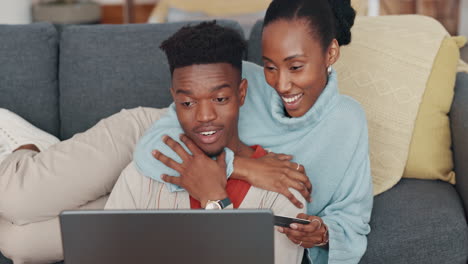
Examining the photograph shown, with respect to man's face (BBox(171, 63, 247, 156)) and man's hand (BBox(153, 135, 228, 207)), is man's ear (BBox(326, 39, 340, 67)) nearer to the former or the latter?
man's face (BBox(171, 63, 247, 156))

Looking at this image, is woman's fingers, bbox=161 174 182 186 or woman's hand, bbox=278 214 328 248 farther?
woman's fingers, bbox=161 174 182 186

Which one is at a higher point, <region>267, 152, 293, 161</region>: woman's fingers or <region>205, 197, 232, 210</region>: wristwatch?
<region>267, 152, 293, 161</region>: woman's fingers

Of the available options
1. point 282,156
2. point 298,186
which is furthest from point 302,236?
point 282,156

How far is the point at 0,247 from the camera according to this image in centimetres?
142

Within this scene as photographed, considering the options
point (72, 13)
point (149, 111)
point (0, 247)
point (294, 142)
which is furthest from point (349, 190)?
point (72, 13)

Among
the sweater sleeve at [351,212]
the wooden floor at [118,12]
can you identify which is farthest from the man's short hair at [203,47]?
the wooden floor at [118,12]

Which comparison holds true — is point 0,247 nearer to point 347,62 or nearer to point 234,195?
point 234,195

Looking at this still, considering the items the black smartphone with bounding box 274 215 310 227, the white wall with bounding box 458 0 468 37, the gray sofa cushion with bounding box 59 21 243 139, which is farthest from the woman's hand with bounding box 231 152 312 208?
the white wall with bounding box 458 0 468 37

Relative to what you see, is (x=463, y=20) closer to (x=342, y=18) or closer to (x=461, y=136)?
(x=461, y=136)

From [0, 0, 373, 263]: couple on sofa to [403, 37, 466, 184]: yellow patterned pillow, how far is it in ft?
1.12

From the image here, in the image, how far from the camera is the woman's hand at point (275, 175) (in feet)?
4.10

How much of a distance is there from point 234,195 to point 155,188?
19 cm

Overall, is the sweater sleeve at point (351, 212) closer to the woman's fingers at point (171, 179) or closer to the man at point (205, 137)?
the man at point (205, 137)

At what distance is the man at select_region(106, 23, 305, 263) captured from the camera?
120 centimetres
